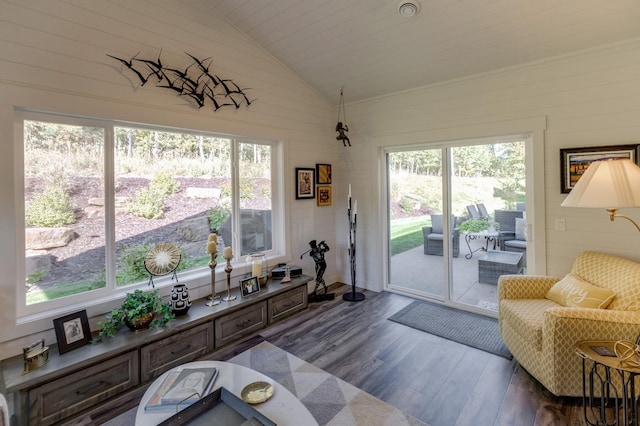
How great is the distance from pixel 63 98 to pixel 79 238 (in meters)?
1.12

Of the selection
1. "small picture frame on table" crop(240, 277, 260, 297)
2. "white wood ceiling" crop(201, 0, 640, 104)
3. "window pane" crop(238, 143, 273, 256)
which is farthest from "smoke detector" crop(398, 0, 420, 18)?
"small picture frame on table" crop(240, 277, 260, 297)

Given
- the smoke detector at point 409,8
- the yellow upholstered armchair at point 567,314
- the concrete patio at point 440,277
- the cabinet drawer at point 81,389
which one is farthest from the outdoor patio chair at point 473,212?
the cabinet drawer at point 81,389

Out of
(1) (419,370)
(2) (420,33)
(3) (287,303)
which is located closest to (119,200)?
(3) (287,303)

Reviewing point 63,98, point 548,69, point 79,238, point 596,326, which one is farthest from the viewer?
point 548,69

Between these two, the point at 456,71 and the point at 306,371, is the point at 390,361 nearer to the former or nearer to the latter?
the point at 306,371

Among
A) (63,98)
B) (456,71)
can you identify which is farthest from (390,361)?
(63,98)

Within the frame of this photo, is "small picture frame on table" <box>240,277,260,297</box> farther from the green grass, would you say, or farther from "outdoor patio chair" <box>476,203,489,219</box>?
"outdoor patio chair" <box>476,203,489,219</box>

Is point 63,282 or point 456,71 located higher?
point 456,71

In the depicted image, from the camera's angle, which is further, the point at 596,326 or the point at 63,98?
the point at 63,98

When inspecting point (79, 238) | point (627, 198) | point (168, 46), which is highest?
point (168, 46)

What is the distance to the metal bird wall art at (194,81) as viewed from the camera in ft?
9.02

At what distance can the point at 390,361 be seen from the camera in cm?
273

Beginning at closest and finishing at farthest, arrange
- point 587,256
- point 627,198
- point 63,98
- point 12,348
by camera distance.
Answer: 1. point 627,198
2. point 12,348
3. point 63,98
4. point 587,256

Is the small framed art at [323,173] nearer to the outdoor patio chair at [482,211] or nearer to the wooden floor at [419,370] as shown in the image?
the wooden floor at [419,370]
